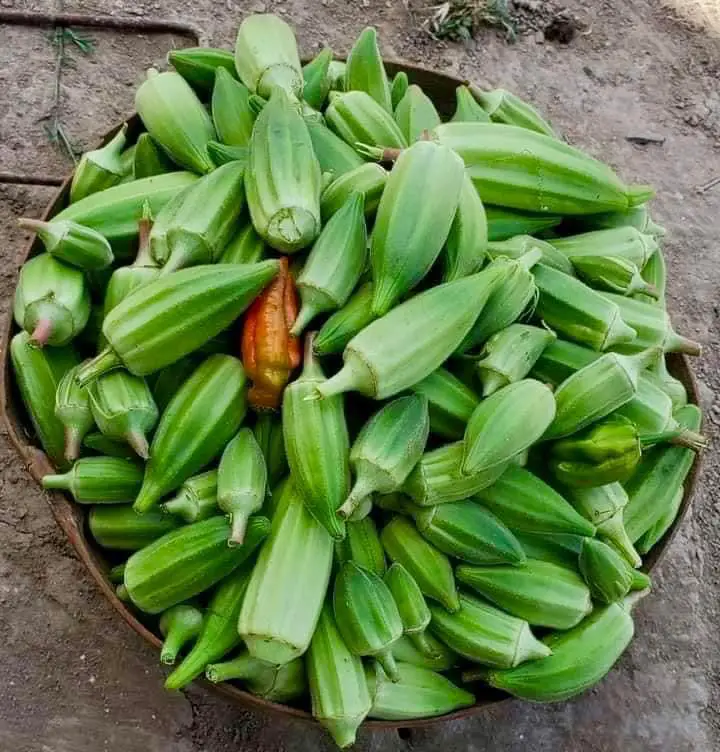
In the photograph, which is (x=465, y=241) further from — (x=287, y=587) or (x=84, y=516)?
(x=84, y=516)

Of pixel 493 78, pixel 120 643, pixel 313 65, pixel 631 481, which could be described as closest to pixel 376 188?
pixel 313 65

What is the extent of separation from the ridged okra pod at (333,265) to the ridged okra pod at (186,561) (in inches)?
15.4

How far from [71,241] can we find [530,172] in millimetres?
985

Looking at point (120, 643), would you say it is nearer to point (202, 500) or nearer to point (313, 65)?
point (202, 500)

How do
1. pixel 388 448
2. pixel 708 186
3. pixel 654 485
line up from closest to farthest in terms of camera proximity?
1. pixel 388 448
2. pixel 654 485
3. pixel 708 186

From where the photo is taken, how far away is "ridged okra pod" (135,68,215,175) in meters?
1.87

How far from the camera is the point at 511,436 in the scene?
156cm

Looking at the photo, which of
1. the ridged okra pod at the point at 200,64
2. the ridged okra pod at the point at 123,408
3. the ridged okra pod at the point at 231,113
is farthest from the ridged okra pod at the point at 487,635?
the ridged okra pod at the point at 200,64

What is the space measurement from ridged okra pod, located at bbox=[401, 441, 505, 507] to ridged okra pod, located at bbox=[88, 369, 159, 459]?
50cm

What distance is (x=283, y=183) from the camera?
1633 mm

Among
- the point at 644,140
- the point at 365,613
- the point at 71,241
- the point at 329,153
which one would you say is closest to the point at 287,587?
the point at 365,613

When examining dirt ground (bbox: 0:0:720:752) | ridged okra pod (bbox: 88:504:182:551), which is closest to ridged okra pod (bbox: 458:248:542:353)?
ridged okra pod (bbox: 88:504:182:551)

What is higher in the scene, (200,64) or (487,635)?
(200,64)

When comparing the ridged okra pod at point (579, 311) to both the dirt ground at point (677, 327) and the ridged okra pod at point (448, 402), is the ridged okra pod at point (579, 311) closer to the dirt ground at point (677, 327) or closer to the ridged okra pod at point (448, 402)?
the ridged okra pod at point (448, 402)
